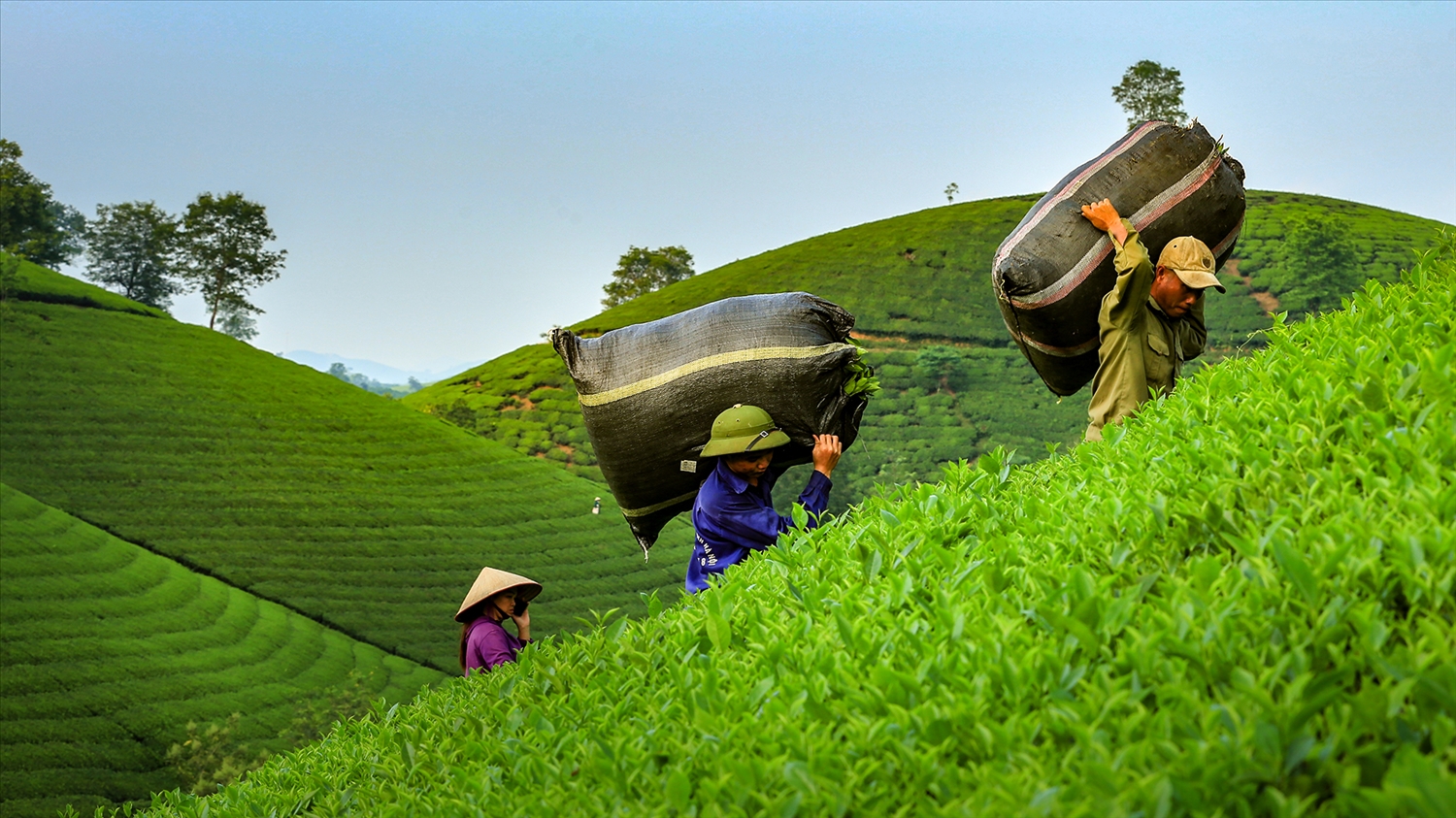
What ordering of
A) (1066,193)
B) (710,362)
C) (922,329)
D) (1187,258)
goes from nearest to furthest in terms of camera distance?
(1187,258), (1066,193), (710,362), (922,329)

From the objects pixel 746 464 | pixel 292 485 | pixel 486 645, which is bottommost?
pixel 486 645

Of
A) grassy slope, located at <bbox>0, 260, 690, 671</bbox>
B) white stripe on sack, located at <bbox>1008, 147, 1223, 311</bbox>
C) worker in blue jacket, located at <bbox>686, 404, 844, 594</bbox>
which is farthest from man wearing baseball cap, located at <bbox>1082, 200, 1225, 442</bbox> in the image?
grassy slope, located at <bbox>0, 260, 690, 671</bbox>

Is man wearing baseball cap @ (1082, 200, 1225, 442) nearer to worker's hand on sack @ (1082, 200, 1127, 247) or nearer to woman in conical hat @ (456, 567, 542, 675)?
worker's hand on sack @ (1082, 200, 1127, 247)

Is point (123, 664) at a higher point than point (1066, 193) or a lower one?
lower

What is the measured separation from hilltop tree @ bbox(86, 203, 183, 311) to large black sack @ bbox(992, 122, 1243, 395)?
33.8 metres

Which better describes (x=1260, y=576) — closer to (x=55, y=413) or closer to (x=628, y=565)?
(x=628, y=565)

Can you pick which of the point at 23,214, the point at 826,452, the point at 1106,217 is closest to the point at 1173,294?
the point at 1106,217

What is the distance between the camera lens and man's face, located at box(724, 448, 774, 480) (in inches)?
168

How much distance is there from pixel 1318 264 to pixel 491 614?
81.1 ft

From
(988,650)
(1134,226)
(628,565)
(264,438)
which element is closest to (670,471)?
(1134,226)

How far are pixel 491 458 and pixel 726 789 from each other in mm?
18490

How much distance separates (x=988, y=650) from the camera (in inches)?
72.3

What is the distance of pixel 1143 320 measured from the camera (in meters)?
3.97

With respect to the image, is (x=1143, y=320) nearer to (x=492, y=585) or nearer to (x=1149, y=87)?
(x=492, y=585)
